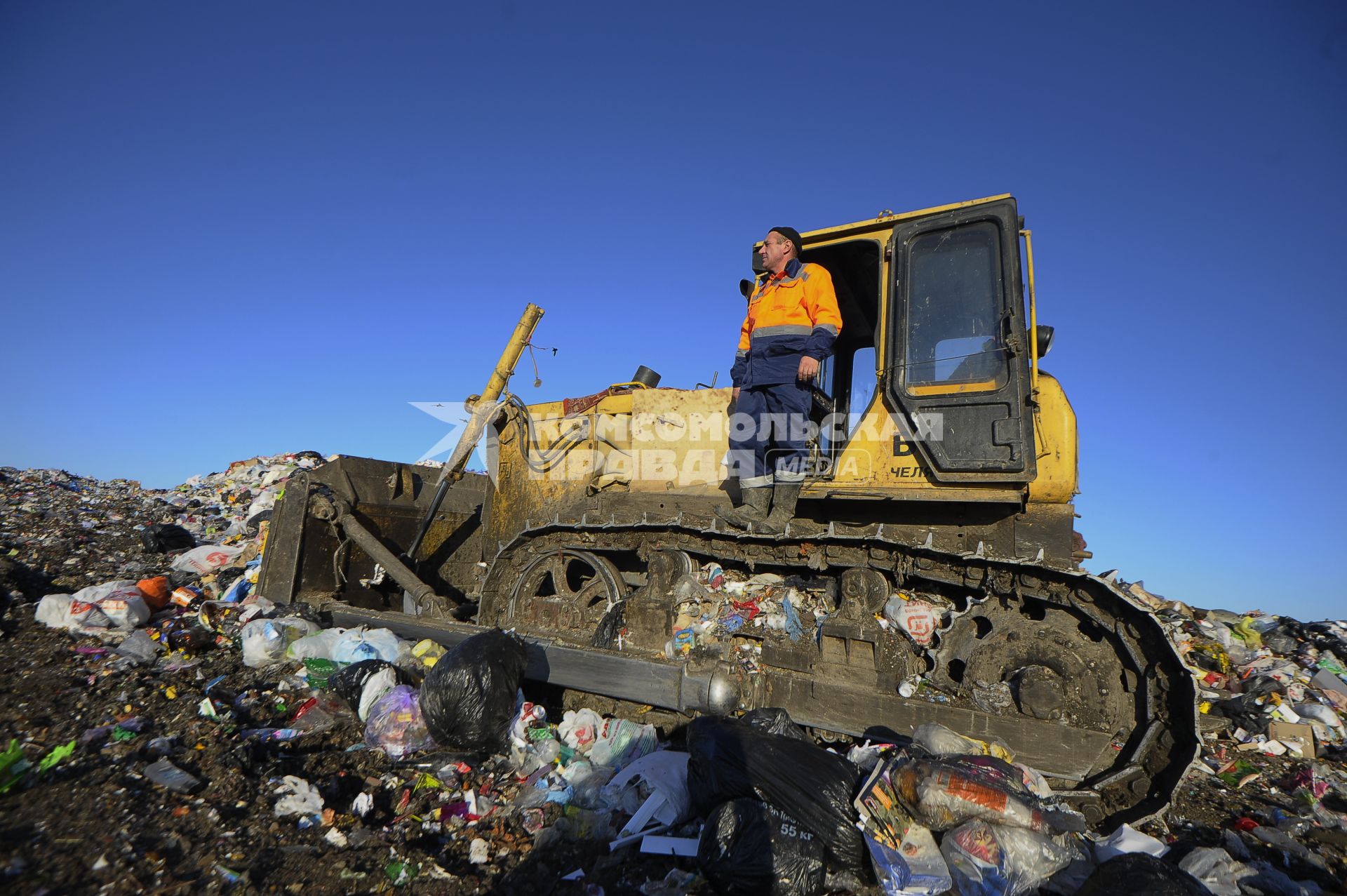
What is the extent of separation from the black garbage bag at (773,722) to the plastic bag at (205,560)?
606 cm

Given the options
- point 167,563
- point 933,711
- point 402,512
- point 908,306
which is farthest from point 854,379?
point 167,563

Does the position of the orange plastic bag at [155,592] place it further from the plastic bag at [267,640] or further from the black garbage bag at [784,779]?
the black garbage bag at [784,779]

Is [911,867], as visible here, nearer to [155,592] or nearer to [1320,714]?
[1320,714]

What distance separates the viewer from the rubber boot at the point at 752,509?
153 inches

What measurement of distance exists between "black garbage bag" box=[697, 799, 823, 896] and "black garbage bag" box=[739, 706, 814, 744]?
1.69 ft

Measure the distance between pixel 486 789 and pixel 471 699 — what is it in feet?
1.35

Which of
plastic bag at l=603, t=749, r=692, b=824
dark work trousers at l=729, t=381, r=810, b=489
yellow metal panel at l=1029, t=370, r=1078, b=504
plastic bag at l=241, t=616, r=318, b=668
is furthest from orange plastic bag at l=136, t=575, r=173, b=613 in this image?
yellow metal panel at l=1029, t=370, r=1078, b=504

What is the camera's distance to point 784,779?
2439 mm

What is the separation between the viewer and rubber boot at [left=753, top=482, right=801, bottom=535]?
381 cm

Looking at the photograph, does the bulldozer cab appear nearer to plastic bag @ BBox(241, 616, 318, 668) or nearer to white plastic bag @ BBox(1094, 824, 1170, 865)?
white plastic bag @ BBox(1094, 824, 1170, 865)

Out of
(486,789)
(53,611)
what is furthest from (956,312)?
(53,611)

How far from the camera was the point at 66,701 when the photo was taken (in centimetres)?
334

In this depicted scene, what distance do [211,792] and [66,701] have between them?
1.39m

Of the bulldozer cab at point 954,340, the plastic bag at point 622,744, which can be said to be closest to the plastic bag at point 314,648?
the plastic bag at point 622,744
